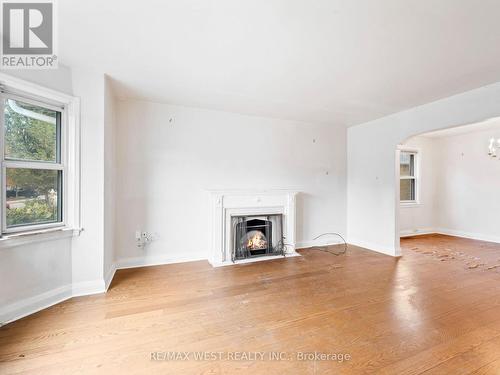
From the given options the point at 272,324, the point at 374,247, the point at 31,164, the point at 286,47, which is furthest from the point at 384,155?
the point at 31,164

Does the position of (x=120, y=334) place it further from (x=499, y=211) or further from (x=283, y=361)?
(x=499, y=211)

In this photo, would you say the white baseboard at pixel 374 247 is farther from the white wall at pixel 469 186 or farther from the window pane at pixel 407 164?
the white wall at pixel 469 186

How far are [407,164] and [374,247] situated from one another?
111 inches

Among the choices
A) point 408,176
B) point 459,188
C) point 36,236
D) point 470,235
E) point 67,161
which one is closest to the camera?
point 36,236

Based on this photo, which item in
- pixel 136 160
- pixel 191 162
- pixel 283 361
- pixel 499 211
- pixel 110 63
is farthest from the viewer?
pixel 499 211

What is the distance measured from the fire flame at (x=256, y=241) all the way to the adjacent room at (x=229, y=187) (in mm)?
18

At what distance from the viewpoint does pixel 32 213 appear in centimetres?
235

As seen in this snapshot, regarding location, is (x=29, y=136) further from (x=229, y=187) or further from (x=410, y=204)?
(x=410, y=204)

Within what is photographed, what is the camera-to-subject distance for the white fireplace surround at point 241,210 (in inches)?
142

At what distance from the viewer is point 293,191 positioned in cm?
407

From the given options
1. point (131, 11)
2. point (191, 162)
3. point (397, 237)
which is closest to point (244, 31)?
point (131, 11)

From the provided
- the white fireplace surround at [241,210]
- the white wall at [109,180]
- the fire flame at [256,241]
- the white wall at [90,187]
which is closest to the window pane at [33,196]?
the white wall at [90,187]

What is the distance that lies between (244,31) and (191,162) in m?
2.23

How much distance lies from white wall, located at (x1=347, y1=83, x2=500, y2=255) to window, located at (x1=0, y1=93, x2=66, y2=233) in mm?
4754
